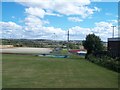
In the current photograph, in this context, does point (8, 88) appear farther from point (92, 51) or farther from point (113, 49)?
point (92, 51)

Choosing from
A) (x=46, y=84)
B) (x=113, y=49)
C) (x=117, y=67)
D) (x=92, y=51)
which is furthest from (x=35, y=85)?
(x=92, y=51)

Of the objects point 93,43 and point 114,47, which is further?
point 93,43

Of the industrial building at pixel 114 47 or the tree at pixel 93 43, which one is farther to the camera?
the tree at pixel 93 43

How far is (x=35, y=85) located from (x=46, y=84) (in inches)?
30.2

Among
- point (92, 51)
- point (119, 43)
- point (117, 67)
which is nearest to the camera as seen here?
point (117, 67)

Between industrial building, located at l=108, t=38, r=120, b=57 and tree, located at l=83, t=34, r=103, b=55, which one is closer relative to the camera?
industrial building, located at l=108, t=38, r=120, b=57

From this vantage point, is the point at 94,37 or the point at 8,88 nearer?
the point at 8,88

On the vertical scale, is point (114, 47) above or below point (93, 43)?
below

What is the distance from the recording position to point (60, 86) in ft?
57.0

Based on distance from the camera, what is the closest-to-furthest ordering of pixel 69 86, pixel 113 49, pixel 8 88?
pixel 8 88 → pixel 69 86 → pixel 113 49

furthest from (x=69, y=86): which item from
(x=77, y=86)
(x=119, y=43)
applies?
(x=119, y=43)

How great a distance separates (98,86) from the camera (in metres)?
17.8

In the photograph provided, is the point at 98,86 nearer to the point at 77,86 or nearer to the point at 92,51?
the point at 77,86

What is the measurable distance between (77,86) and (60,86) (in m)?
0.96
